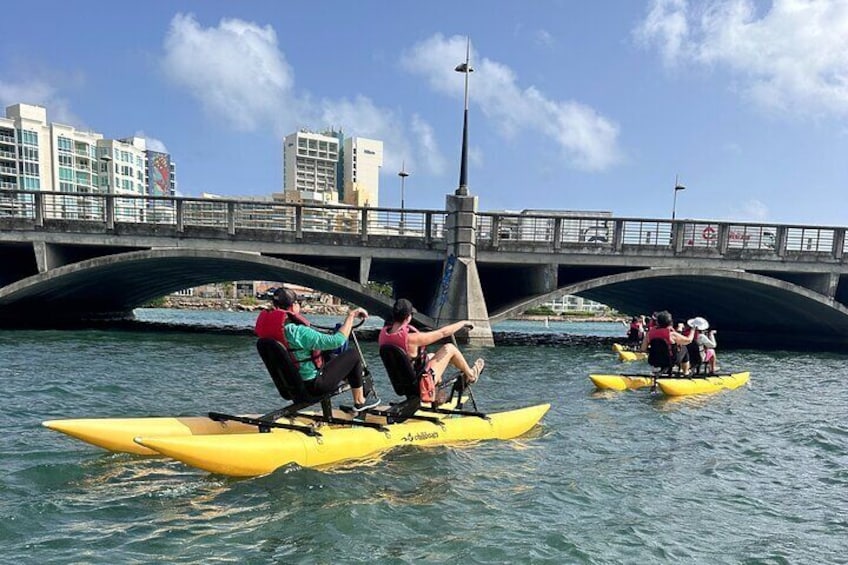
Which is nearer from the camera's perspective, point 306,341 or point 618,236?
point 306,341

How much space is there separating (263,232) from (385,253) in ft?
19.4

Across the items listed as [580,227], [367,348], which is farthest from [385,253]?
[580,227]

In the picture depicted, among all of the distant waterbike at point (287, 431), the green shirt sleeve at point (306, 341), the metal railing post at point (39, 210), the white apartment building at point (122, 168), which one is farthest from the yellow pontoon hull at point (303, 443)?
the white apartment building at point (122, 168)

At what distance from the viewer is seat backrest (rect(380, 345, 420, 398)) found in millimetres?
→ 8641

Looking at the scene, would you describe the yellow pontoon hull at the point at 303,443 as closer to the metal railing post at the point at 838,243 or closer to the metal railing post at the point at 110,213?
the metal railing post at the point at 110,213

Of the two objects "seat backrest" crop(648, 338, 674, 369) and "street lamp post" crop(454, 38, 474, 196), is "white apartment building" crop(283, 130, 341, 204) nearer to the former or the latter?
"street lamp post" crop(454, 38, 474, 196)

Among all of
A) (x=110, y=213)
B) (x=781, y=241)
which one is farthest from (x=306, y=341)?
(x=781, y=241)

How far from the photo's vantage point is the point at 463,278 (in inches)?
1086

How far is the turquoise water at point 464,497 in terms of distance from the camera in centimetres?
564

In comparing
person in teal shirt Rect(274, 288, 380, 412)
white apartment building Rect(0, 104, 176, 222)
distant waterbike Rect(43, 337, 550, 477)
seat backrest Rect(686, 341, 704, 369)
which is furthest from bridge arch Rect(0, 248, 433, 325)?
white apartment building Rect(0, 104, 176, 222)

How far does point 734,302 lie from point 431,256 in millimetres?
20005

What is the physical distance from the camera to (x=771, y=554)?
19.9 ft

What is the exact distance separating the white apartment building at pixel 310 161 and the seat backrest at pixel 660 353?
159557 millimetres

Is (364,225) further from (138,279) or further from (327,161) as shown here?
(327,161)
